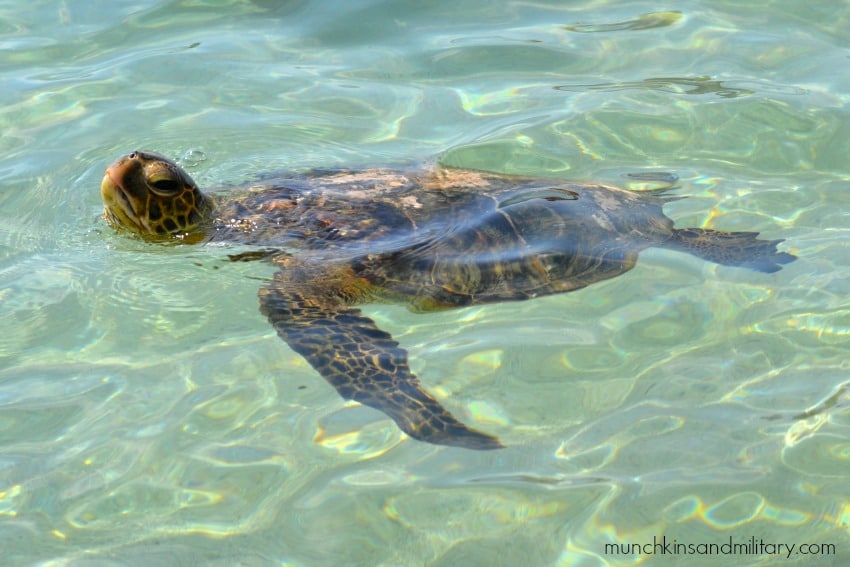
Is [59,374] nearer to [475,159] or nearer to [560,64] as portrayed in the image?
[475,159]

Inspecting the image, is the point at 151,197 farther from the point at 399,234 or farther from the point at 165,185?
the point at 399,234

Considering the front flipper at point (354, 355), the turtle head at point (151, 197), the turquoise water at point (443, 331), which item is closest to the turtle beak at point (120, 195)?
the turtle head at point (151, 197)

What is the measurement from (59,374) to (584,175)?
12.8 feet

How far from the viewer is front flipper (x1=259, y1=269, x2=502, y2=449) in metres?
4.57

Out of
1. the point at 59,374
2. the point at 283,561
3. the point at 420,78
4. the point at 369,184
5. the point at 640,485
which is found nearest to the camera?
the point at 283,561

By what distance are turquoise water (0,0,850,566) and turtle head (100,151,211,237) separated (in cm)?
18

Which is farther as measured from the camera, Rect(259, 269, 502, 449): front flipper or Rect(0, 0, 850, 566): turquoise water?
Rect(259, 269, 502, 449): front flipper

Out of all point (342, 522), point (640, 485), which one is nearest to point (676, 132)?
point (640, 485)

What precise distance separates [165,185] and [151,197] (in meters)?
0.12

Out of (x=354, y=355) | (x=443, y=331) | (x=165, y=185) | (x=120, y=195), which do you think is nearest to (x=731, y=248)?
(x=443, y=331)

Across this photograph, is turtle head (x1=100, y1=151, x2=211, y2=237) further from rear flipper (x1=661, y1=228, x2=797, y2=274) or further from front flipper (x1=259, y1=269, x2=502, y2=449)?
rear flipper (x1=661, y1=228, x2=797, y2=274)

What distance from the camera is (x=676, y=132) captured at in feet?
25.4

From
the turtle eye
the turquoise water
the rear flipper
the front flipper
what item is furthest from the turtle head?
the rear flipper

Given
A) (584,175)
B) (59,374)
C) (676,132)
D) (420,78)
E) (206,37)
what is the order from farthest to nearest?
(206,37)
(420,78)
(676,132)
(584,175)
(59,374)
